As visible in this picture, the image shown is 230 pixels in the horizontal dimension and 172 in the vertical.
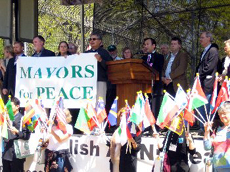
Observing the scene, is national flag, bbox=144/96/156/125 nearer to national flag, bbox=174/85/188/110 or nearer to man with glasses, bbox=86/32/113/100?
national flag, bbox=174/85/188/110

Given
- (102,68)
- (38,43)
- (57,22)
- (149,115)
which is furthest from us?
(57,22)

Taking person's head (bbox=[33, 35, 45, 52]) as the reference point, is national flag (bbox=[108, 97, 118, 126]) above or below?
below

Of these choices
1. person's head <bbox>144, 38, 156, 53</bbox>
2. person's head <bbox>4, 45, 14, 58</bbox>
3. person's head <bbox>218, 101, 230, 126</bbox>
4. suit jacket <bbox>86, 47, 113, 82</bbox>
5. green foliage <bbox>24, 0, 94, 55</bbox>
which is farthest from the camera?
green foliage <bbox>24, 0, 94, 55</bbox>

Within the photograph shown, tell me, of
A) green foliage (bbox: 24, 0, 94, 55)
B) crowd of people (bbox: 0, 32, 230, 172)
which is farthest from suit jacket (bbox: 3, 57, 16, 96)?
green foliage (bbox: 24, 0, 94, 55)

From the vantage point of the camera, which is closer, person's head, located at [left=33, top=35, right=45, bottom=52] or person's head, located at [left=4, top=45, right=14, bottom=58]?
person's head, located at [left=33, top=35, right=45, bottom=52]

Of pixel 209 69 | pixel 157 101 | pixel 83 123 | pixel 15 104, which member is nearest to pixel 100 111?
pixel 83 123

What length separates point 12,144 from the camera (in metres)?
6.36

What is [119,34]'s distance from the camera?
10.7 m

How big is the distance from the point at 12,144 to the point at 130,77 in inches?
85.3

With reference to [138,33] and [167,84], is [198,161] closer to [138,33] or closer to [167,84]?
[167,84]

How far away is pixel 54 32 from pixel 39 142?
1778cm

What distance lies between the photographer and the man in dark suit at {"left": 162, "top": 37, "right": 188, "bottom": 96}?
682 cm

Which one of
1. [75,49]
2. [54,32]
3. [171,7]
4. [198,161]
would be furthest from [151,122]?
[54,32]

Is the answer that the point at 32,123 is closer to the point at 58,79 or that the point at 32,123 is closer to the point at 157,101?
the point at 58,79
